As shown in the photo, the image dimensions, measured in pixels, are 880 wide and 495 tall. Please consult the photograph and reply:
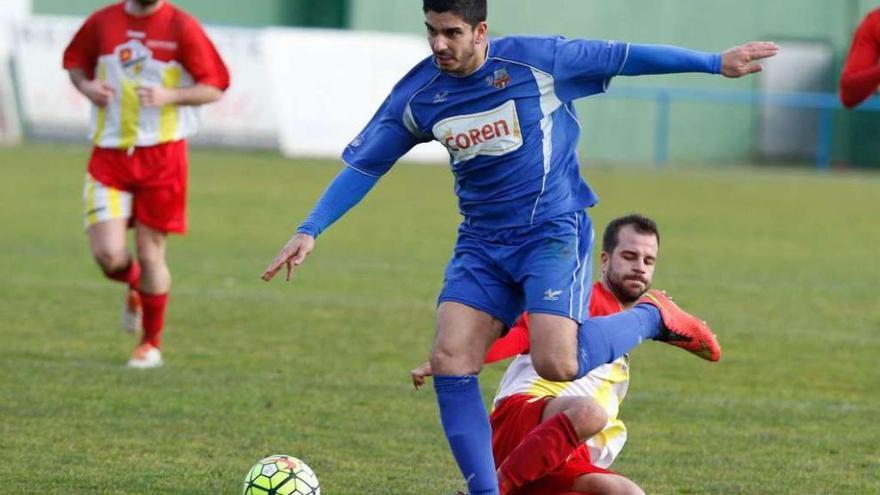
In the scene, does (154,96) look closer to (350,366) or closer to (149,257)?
(149,257)

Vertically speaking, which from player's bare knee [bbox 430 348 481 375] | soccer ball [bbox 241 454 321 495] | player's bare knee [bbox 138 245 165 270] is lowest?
player's bare knee [bbox 138 245 165 270]

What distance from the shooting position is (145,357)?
878cm

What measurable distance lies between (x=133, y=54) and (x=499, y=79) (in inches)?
155

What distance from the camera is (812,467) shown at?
6621mm

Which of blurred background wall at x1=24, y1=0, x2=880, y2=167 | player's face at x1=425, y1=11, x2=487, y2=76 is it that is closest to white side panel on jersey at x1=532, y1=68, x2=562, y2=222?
player's face at x1=425, y1=11, x2=487, y2=76

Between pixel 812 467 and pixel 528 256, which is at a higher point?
pixel 528 256

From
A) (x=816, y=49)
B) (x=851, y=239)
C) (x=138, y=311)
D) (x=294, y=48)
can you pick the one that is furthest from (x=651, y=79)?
(x=138, y=311)

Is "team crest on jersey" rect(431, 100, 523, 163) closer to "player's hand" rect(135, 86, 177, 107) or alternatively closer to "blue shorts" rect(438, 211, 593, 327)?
"blue shorts" rect(438, 211, 593, 327)

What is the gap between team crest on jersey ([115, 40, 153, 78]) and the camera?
9.02 metres

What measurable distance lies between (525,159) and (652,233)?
61 cm

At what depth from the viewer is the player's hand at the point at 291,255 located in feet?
17.7

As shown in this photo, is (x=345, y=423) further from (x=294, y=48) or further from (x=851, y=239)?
(x=294, y=48)

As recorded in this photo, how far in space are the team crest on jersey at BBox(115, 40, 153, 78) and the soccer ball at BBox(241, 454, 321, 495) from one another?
13.6ft

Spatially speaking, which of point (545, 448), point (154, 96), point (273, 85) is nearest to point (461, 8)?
point (545, 448)
